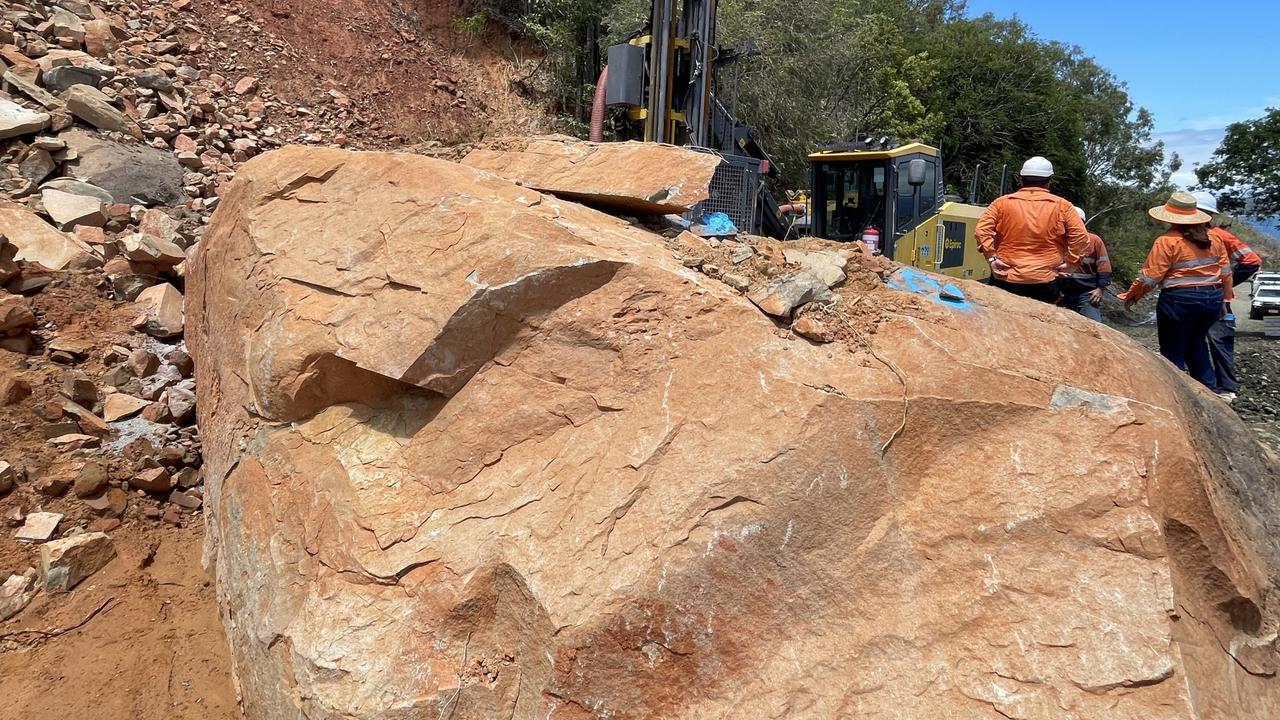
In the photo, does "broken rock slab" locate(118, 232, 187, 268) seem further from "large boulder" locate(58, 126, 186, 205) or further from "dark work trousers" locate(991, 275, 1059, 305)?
"dark work trousers" locate(991, 275, 1059, 305)

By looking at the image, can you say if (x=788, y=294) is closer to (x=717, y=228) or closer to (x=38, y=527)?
(x=717, y=228)

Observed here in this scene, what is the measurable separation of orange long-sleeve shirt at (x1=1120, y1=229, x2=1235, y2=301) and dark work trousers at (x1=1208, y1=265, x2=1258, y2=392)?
28 centimetres

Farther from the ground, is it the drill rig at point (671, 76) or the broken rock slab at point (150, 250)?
the drill rig at point (671, 76)

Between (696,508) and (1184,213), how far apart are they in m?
3.91

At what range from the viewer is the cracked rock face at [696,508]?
2139 millimetres

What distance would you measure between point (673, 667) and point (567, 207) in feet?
6.35

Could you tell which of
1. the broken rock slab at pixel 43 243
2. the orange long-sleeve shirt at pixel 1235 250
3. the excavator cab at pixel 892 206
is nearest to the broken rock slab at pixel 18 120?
the broken rock slab at pixel 43 243

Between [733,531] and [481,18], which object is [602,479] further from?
[481,18]

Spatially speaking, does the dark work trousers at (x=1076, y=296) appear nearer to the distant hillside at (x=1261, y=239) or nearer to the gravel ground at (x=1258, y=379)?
the gravel ground at (x=1258, y=379)

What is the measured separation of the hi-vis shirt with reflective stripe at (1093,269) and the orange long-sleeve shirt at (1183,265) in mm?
233

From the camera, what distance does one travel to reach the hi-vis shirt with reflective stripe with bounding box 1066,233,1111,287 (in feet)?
14.2

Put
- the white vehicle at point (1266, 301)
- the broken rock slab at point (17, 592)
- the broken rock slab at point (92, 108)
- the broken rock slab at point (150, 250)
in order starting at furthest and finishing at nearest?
1. the white vehicle at point (1266, 301)
2. the broken rock slab at point (92, 108)
3. the broken rock slab at point (150, 250)
4. the broken rock slab at point (17, 592)

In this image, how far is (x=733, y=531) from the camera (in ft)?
7.22

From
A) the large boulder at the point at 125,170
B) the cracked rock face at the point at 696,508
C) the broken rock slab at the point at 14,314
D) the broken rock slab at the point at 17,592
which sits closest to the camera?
the cracked rock face at the point at 696,508
